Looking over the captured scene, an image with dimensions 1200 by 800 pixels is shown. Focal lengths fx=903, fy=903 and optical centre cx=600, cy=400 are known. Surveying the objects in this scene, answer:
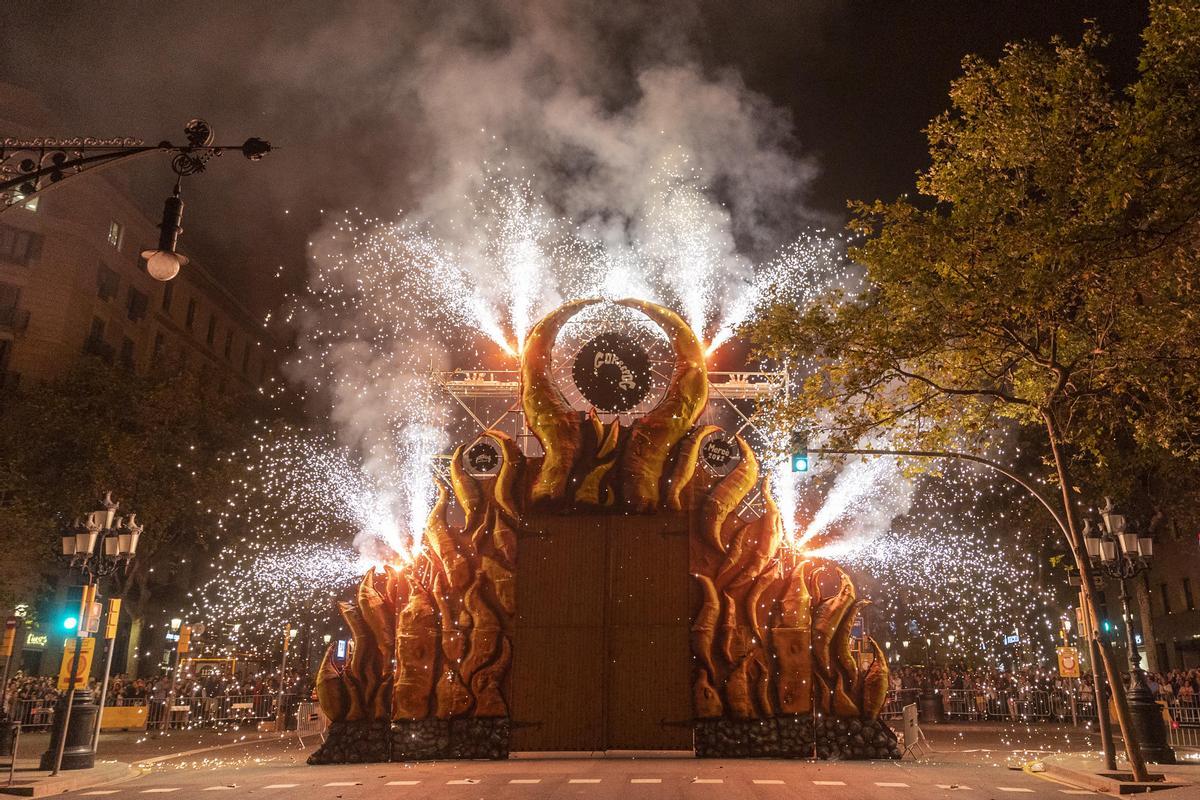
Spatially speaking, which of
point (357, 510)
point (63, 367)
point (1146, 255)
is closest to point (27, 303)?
point (63, 367)

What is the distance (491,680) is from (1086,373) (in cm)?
1229

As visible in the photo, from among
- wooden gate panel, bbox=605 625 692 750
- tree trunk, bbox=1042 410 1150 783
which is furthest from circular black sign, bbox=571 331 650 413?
tree trunk, bbox=1042 410 1150 783

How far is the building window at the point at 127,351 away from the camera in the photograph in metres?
47.3

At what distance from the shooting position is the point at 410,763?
16.4 metres

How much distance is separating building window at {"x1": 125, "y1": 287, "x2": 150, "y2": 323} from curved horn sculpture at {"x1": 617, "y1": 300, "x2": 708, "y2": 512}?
39.2m

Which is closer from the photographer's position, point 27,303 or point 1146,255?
point 1146,255

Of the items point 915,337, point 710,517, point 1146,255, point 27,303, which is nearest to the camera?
point 1146,255

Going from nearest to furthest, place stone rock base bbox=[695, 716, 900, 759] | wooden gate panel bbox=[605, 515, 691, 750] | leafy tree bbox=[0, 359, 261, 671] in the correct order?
stone rock base bbox=[695, 716, 900, 759] → wooden gate panel bbox=[605, 515, 691, 750] → leafy tree bbox=[0, 359, 261, 671]

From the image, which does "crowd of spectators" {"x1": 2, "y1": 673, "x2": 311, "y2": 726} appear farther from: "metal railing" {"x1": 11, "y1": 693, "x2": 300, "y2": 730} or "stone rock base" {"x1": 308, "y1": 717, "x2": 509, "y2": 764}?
"stone rock base" {"x1": 308, "y1": 717, "x2": 509, "y2": 764}

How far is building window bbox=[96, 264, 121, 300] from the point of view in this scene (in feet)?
149

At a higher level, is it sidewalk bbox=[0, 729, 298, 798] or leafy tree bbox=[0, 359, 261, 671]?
leafy tree bbox=[0, 359, 261, 671]

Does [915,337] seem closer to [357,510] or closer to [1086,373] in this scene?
[1086,373]

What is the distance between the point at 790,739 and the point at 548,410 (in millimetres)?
7648

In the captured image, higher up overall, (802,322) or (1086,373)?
(802,322)
